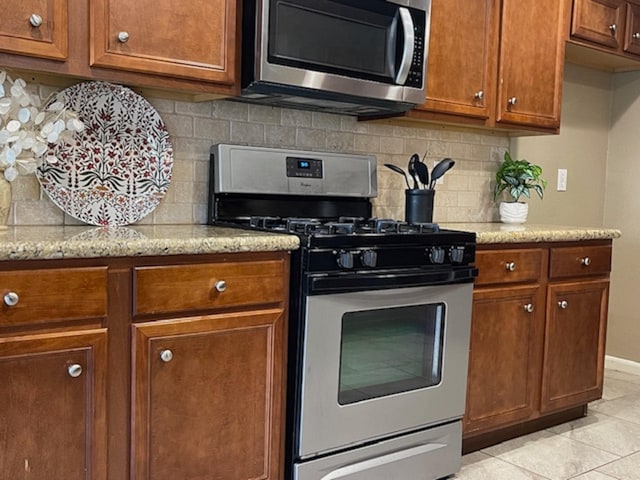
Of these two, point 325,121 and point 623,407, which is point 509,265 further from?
point 623,407

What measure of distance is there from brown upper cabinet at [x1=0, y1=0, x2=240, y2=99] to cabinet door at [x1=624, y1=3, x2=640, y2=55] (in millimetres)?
2189

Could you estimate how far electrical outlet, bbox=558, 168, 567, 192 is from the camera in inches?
143

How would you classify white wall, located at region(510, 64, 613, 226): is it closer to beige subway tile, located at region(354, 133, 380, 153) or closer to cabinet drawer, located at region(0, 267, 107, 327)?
beige subway tile, located at region(354, 133, 380, 153)

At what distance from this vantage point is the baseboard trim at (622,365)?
3766 mm

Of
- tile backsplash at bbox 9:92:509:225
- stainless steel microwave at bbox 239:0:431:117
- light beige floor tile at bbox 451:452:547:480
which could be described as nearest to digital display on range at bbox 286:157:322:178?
tile backsplash at bbox 9:92:509:225

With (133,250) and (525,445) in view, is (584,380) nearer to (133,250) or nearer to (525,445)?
(525,445)

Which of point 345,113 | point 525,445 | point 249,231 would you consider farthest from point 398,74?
point 525,445

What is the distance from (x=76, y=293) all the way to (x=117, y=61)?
72cm

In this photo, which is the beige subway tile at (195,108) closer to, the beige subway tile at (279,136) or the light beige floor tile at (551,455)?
the beige subway tile at (279,136)

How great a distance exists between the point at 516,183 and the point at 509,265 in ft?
2.56

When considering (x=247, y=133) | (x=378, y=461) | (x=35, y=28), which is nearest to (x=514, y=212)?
(x=247, y=133)

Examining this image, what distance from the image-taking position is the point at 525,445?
269 cm

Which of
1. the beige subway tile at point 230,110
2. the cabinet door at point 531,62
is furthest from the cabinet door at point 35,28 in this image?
the cabinet door at point 531,62

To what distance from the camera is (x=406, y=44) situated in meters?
2.34
